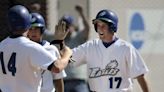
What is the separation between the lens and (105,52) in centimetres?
688

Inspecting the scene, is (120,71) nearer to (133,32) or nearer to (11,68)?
(11,68)

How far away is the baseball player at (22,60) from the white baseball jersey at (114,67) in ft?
4.10

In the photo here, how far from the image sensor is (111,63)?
6816 mm

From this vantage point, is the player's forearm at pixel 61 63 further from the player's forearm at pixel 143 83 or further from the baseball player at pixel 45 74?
the player's forearm at pixel 143 83

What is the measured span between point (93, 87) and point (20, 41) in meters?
1.55

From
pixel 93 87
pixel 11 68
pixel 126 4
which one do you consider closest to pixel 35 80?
pixel 11 68

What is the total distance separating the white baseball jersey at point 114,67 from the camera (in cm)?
680

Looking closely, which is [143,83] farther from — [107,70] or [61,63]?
[61,63]

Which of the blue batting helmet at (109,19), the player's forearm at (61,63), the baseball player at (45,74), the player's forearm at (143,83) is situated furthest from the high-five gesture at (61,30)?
the player's forearm at (143,83)

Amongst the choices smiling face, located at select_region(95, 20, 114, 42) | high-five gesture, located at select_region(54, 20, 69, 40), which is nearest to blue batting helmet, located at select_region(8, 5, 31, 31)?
high-five gesture, located at select_region(54, 20, 69, 40)

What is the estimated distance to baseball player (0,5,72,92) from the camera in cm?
548

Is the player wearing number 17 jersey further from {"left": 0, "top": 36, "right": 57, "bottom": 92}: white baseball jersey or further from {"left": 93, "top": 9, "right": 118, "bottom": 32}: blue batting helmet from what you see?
{"left": 0, "top": 36, "right": 57, "bottom": 92}: white baseball jersey

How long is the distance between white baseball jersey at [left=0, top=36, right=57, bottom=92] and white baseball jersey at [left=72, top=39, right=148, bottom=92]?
52.8 inches

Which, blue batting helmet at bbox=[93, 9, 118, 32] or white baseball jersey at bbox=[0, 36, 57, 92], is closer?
white baseball jersey at bbox=[0, 36, 57, 92]
